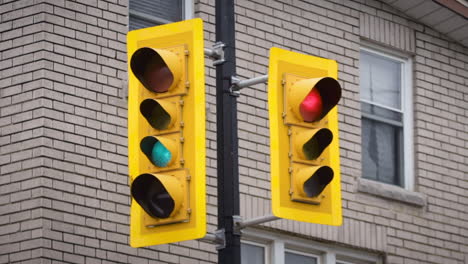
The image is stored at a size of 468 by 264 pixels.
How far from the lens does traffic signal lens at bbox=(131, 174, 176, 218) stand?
8.19 metres

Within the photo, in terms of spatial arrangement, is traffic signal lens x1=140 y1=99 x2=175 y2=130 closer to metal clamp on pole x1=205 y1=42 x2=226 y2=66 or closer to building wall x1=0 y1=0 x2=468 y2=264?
metal clamp on pole x1=205 y1=42 x2=226 y2=66

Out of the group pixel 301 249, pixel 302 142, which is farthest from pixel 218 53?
pixel 301 249

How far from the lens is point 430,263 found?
50.1 ft

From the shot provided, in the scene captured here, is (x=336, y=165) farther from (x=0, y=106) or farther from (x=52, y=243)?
(x=0, y=106)

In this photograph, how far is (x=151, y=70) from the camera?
858cm

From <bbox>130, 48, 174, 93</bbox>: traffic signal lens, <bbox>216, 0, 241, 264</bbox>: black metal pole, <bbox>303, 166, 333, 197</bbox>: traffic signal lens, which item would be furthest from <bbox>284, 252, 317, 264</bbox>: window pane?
<bbox>130, 48, 174, 93</bbox>: traffic signal lens

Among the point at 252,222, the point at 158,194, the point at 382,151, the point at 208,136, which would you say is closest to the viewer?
the point at 158,194

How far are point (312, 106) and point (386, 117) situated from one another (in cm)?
736

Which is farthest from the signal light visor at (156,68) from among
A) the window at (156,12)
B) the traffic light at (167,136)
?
the window at (156,12)

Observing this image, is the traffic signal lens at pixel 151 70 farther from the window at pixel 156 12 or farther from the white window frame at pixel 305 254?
the white window frame at pixel 305 254

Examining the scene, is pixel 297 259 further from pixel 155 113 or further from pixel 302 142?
pixel 155 113

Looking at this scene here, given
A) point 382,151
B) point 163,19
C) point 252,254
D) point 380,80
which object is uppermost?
point 380,80

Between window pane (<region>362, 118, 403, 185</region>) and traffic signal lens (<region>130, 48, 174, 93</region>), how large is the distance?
22.9ft

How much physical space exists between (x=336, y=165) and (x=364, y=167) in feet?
21.7
